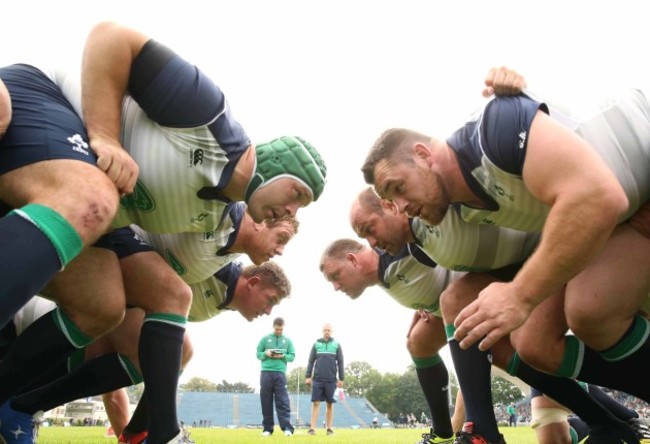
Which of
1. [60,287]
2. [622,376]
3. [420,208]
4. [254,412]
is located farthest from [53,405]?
[254,412]

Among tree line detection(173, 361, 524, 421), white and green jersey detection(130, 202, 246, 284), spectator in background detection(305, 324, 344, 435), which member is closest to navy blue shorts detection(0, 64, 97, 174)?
white and green jersey detection(130, 202, 246, 284)

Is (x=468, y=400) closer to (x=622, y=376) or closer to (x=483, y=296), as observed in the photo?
(x=622, y=376)

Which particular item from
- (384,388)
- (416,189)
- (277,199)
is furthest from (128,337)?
(384,388)

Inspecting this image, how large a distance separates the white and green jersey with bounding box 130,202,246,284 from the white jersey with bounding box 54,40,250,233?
668mm

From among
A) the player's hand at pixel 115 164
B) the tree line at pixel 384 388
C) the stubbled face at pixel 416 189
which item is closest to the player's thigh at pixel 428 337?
the stubbled face at pixel 416 189

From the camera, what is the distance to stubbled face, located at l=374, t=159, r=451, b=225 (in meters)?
3.16

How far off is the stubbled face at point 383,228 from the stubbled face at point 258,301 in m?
1.15

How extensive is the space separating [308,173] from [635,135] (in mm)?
1659

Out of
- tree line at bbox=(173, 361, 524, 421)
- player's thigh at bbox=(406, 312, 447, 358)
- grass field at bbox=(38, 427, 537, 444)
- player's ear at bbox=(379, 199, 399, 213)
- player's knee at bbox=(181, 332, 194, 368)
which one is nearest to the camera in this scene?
player's ear at bbox=(379, 199, 399, 213)

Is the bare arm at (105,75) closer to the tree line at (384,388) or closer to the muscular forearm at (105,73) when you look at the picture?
the muscular forearm at (105,73)

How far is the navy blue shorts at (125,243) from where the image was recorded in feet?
11.4

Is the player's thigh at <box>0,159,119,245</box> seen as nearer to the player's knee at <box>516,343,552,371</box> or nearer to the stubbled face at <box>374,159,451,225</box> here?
the stubbled face at <box>374,159,451,225</box>

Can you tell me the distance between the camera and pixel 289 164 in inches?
130

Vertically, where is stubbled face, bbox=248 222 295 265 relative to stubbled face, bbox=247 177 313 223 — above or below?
below
